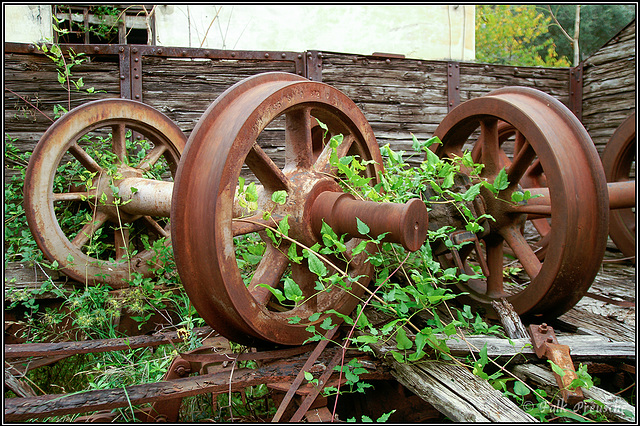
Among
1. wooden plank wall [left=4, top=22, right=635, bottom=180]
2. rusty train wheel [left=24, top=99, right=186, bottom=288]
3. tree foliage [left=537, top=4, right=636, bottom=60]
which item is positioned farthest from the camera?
tree foliage [left=537, top=4, right=636, bottom=60]

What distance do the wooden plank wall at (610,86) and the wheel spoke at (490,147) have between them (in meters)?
2.67

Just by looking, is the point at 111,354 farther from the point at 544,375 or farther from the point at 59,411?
the point at 544,375

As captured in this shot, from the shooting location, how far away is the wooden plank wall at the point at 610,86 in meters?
4.54

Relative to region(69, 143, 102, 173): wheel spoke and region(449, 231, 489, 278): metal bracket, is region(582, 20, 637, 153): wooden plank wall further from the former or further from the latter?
region(69, 143, 102, 173): wheel spoke

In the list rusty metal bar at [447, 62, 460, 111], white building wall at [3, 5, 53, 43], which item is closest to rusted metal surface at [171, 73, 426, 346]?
rusty metal bar at [447, 62, 460, 111]

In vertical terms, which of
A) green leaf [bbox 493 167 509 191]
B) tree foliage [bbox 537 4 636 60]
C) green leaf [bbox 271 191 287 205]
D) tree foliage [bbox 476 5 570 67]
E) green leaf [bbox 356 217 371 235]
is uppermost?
tree foliage [bbox 537 4 636 60]

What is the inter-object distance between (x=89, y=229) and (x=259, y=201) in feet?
5.60

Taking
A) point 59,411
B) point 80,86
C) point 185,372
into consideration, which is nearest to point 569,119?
point 185,372

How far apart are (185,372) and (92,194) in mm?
1712

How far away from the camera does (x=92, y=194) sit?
10.6ft

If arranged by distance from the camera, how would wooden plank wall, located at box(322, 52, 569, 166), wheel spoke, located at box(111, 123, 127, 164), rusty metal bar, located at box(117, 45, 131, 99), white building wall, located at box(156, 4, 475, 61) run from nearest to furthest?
wheel spoke, located at box(111, 123, 127, 164) → rusty metal bar, located at box(117, 45, 131, 99) → wooden plank wall, located at box(322, 52, 569, 166) → white building wall, located at box(156, 4, 475, 61)

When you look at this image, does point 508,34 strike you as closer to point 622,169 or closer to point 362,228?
point 622,169

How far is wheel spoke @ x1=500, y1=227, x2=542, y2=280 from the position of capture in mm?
2494

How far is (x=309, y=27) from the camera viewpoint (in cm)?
700
